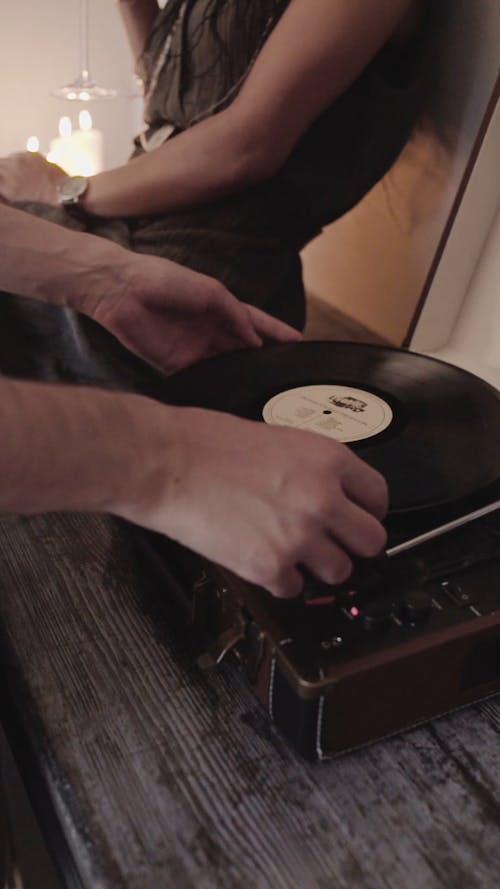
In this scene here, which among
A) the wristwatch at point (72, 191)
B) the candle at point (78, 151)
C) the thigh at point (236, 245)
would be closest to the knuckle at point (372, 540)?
the thigh at point (236, 245)

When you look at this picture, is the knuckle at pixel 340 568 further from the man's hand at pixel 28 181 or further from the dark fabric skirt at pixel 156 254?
the man's hand at pixel 28 181

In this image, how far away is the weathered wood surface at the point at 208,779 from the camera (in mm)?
463

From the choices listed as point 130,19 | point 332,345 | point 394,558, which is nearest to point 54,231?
point 332,345

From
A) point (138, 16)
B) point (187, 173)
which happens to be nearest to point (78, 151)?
point (138, 16)

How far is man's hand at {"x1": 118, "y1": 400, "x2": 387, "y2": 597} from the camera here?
452 mm

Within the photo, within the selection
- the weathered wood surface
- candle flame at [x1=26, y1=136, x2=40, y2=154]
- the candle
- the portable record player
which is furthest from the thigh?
candle flame at [x1=26, y1=136, x2=40, y2=154]

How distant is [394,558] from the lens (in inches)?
20.4

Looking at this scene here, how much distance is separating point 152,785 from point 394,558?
0.73 ft

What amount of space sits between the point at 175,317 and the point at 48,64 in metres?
2.10

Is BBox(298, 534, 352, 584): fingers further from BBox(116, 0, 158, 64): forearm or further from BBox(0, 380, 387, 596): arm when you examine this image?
BBox(116, 0, 158, 64): forearm

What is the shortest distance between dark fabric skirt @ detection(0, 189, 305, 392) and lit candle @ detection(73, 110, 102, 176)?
1250mm

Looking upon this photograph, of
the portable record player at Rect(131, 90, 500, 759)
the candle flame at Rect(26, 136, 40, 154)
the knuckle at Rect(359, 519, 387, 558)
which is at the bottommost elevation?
the candle flame at Rect(26, 136, 40, 154)

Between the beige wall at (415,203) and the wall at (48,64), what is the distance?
5.15ft

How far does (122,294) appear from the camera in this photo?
844 millimetres
